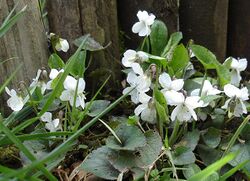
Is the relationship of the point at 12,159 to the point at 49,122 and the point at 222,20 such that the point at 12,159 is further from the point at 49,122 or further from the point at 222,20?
the point at 222,20

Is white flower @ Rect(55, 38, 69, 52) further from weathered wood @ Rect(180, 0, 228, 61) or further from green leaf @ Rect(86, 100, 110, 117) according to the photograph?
weathered wood @ Rect(180, 0, 228, 61)

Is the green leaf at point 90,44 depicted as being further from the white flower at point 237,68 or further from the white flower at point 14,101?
the white flower at point 237,68

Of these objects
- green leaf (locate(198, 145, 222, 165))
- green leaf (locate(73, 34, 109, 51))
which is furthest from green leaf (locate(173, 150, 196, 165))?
green leaf (locate(73, 34, 109, 51))

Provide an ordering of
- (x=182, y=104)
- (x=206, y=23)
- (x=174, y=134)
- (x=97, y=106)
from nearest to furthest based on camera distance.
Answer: (x=182, y=104) → (x=174, y=134) → (x=97, y=106) → (x=206, y=23)

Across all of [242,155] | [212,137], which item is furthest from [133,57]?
[242,155]

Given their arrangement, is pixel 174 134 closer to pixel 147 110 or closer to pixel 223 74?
pixel 147 110

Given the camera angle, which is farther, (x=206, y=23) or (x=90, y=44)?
(x=206, y=23)
